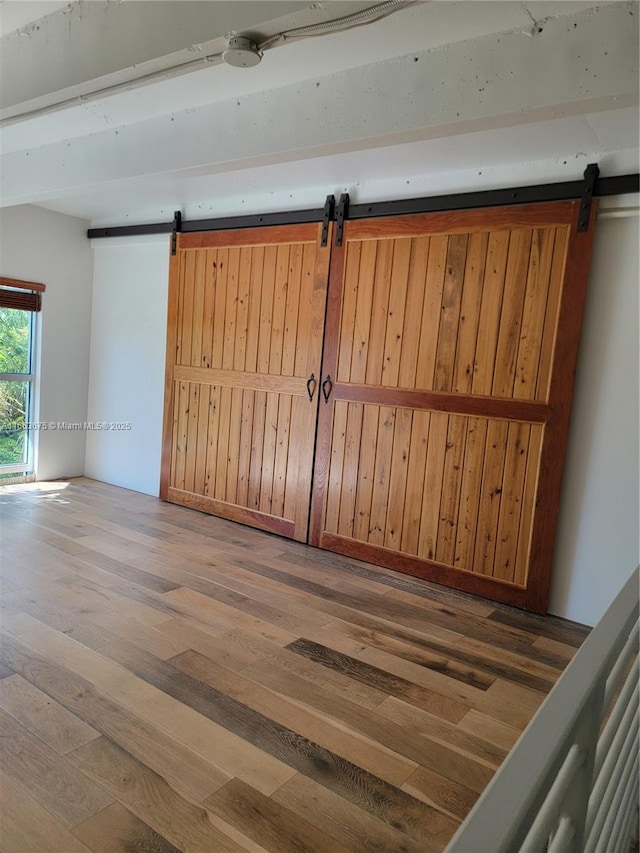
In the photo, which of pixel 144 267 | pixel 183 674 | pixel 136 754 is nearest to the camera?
pixel 136 754

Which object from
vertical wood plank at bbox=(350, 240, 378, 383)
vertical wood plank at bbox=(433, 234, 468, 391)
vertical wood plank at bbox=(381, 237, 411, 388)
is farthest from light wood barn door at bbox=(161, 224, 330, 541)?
vertical wood plank at bbox=(433, 234, 468, 391)

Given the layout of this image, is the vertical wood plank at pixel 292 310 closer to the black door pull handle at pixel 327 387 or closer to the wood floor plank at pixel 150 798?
the black door pull handle at pixel 327 387

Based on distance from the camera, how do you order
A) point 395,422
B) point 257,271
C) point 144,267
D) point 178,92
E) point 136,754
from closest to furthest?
point 136,754
point 178,92
point 395,422
point 257,271
point 144,267

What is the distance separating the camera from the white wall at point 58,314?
5.04m

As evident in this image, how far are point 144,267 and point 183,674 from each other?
12.6 ft

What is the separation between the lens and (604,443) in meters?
3.09

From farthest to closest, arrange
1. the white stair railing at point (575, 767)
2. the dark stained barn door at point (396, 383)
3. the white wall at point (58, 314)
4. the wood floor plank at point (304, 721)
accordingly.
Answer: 1. the white wall at point (58, 314)
2. the dark stained barn door at point (396, 383)
3. the wood floor plank at point (304, 721)
4. the white stair railing at point (575, 767)

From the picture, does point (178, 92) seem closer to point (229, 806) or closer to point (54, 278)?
point (229, 806)

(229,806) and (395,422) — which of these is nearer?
(229,806)

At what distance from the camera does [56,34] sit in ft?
6.92

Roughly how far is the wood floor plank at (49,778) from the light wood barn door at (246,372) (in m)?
2.44

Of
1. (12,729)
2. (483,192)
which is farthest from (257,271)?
(12,729)

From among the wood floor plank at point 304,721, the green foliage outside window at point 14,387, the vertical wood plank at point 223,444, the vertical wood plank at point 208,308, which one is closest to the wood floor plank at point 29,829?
the wood floor plank at point 304,721

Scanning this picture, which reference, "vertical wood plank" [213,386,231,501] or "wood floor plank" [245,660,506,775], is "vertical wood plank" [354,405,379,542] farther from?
"wood floor plank" [245,660,506,775]
